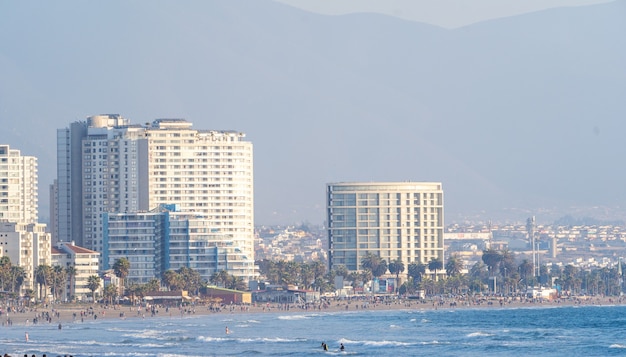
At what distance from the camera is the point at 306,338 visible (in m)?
161

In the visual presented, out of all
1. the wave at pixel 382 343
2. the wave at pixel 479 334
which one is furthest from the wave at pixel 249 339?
the wave at pixel 479 334

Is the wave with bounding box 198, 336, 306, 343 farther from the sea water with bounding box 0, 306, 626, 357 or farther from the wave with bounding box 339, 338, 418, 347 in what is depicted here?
the wave with bounding box 339, 338, 418, 347

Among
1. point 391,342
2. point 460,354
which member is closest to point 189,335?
point 391,342

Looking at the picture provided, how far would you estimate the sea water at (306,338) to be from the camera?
14212cm

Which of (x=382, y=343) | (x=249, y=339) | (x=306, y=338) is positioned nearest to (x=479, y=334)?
(x=382, y=343)

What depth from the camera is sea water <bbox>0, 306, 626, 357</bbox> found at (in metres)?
142

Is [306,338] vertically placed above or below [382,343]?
above

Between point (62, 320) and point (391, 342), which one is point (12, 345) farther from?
point (62, 320)

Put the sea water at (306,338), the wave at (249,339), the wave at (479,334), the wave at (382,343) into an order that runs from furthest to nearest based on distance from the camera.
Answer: the wave at (479,334) < the wave at (249,339) < the wave at (382,343) < the sea water at (306,338)

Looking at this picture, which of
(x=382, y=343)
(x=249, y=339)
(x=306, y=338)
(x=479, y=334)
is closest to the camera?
(x=382, y=343)

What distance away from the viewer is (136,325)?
615ft

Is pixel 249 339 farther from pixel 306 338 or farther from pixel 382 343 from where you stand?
pixel 382 343

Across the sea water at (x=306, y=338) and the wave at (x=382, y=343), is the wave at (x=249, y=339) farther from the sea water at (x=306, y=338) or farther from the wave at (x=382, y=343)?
the wave at (x=382, y=343)

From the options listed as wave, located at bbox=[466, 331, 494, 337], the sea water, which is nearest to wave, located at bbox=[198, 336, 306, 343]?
the sea water
